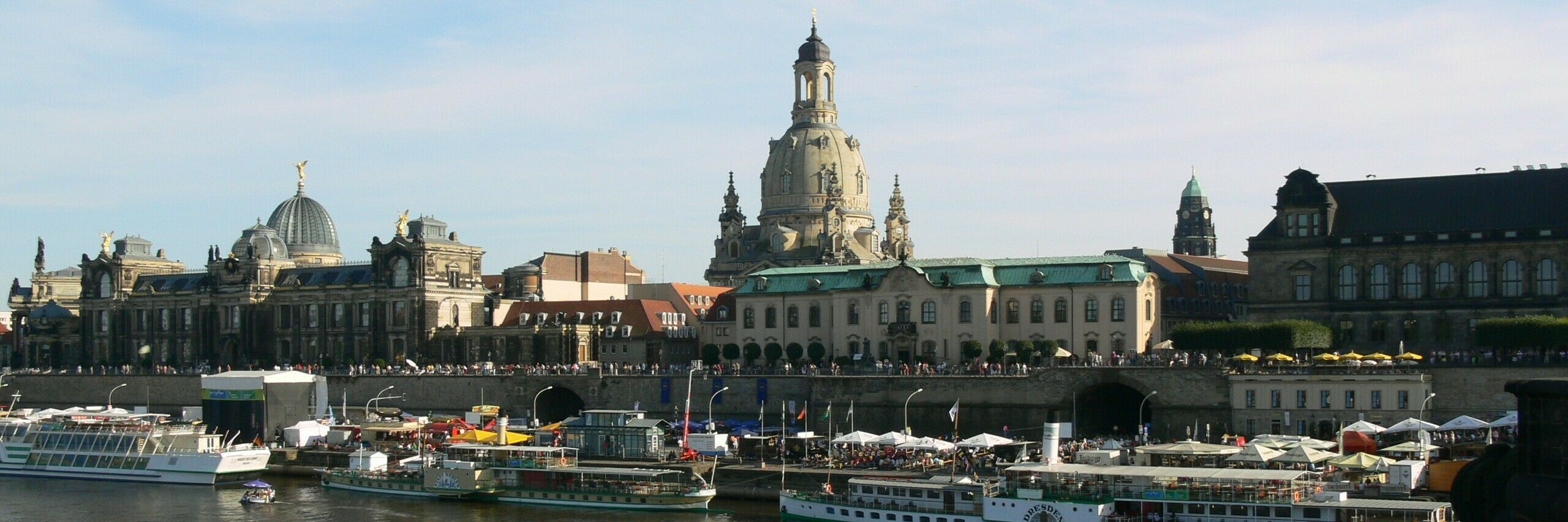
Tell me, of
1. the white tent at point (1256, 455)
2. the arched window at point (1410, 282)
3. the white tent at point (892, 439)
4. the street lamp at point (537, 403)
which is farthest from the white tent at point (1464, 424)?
the street lamp at point (537, 403)

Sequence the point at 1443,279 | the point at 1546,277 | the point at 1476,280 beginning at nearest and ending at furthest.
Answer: the point at 1546,277
the point at 1476,280
the point at 1443,279

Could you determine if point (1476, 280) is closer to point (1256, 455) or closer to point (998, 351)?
point (998, 351)

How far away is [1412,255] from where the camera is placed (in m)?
89.4

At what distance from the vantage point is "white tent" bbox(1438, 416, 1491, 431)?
70.9m

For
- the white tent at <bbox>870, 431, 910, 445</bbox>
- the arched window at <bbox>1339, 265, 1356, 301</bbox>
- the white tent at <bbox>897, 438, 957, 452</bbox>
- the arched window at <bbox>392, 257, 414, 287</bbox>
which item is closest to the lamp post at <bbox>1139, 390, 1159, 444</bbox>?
the white tent at <bbox>897, 438, 957, 452</bbox>

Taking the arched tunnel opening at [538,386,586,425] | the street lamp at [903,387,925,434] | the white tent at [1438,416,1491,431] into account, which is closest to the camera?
the white tent at [1438,416,1491,431]

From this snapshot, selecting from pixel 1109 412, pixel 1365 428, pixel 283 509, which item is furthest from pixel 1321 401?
pixel 283 509

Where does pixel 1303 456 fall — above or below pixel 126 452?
above

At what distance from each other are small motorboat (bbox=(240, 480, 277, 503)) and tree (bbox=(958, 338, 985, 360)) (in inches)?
1546

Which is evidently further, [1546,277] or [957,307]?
[957,307]

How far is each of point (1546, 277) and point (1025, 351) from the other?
26323 millimetres

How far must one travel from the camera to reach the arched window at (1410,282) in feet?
293

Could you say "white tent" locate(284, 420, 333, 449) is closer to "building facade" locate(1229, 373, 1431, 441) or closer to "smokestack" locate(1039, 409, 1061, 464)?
"smokestack" locate(1039, 409, 1061, 464)

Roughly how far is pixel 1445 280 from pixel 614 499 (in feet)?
142
